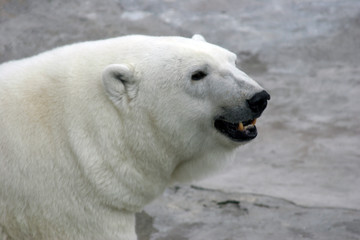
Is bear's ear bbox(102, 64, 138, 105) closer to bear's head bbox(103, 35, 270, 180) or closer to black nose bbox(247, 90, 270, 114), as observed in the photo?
bear's head bbox(103, 35, 270, 180)

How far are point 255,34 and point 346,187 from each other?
11.0 feet

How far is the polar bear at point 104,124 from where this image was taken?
301cm

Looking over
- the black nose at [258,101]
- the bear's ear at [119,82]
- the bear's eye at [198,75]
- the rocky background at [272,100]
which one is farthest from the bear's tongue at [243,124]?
the rocky background at [272,100]

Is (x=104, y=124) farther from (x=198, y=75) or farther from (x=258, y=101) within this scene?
(x=258, y=101)

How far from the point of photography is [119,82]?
3049 mm

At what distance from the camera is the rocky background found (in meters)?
4.49

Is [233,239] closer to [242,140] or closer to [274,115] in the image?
[242,140]

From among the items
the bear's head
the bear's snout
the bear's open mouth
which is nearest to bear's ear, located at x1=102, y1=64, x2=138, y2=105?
the bear's head

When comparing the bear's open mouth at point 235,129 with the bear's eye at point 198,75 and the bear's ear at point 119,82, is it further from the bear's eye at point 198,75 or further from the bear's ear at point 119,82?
the bear's ear at point 119,82

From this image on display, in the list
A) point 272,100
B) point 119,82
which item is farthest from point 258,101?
point 272,100

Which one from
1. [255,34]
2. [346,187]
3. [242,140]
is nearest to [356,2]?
[255,34]

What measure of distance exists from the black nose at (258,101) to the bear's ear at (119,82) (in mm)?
546

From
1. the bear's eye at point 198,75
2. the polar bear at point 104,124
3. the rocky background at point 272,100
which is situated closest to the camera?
the polar bear at point 104,124

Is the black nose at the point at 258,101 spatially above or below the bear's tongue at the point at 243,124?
above
